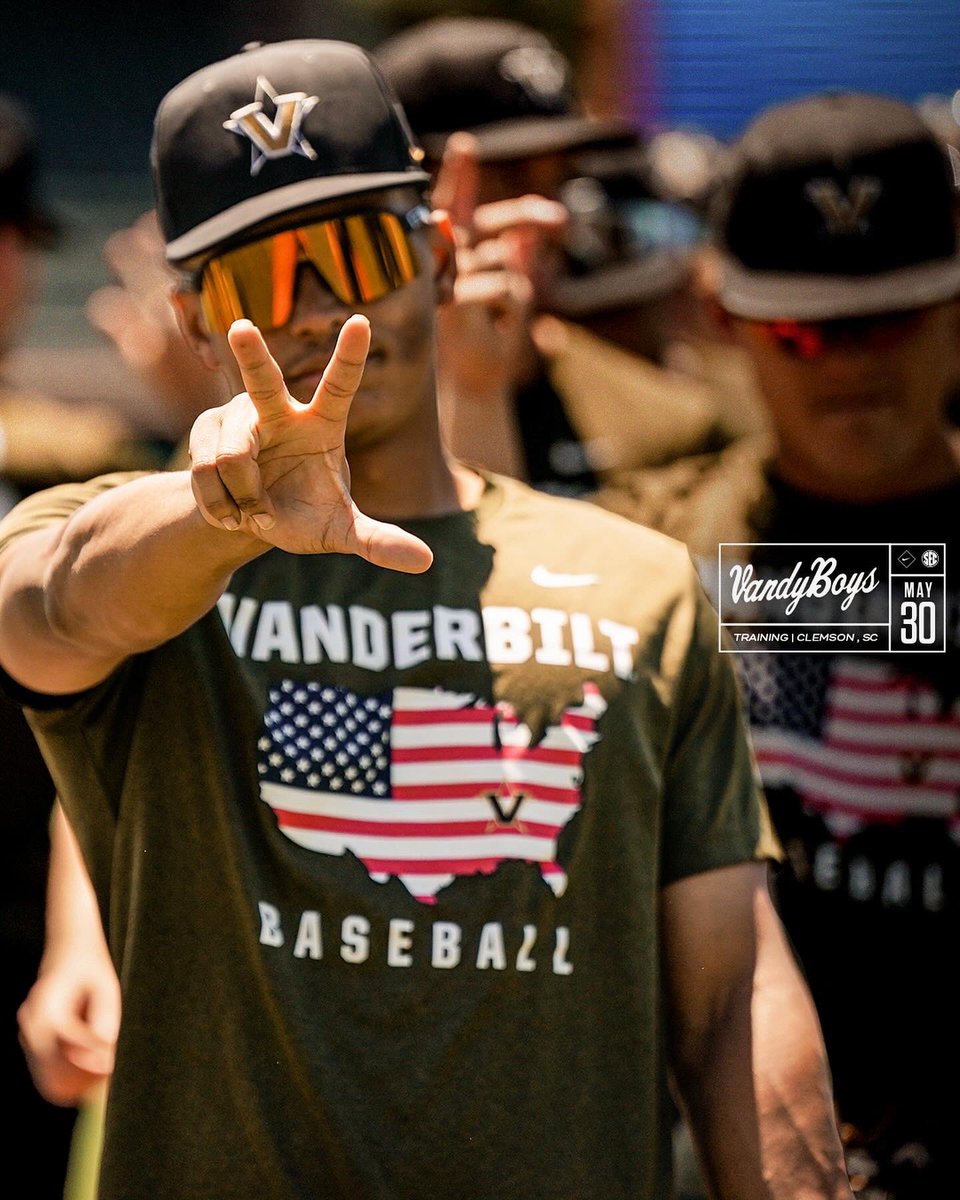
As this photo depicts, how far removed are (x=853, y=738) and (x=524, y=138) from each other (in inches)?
76.7

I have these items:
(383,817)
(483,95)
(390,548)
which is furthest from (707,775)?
(483,95)

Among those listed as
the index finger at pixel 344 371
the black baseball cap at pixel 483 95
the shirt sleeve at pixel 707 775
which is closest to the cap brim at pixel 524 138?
the black baseball cap at pixel 483 95

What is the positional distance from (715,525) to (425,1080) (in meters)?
1.47

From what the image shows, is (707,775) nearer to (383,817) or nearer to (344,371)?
(383,817)

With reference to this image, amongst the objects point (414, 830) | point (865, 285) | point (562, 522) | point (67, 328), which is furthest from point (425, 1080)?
→ point (67, 328)

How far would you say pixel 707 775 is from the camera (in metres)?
2.30

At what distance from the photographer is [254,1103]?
6.86 feet

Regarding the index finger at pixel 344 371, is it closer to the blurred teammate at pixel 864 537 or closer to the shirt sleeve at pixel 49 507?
the shirt sleeve at pixel 49 507

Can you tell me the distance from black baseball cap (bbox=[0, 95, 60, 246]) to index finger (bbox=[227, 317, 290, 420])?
2734mm

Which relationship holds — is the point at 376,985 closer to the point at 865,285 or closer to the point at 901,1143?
the point at 901,1143

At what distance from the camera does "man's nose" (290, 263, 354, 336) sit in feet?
7.41

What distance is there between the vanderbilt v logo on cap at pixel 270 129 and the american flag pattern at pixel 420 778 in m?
0.70

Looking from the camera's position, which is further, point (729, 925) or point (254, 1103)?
point (729, 925)

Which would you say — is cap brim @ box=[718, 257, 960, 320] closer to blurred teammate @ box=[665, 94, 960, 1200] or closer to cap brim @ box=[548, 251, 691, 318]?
blurred teammate @ box=[665, 94, 960, 1200]
